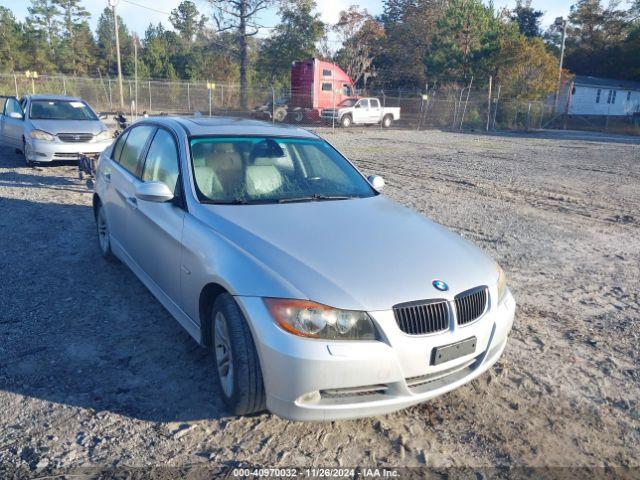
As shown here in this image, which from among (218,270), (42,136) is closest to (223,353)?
(218,270)

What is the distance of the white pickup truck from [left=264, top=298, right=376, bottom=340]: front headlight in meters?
28.7

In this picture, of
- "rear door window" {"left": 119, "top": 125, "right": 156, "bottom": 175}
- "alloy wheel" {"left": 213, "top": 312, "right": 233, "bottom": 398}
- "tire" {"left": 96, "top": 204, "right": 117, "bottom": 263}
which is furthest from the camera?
"tire" {"left": 96, "top": 204, "right": 117, "bottom": 263}

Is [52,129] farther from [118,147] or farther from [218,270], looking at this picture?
[218,270]

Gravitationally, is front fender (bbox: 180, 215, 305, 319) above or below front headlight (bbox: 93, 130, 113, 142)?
below

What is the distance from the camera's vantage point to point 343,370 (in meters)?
2.77

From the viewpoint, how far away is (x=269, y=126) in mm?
5047

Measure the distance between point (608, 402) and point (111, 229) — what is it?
4.47 m

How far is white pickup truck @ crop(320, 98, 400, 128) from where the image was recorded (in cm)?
3166

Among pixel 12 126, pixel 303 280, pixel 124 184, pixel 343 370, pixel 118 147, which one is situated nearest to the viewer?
pixel 343 370

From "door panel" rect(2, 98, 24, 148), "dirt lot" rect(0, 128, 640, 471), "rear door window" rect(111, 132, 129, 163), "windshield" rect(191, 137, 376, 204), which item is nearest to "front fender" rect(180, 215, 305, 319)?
"windshield" rect(191, 137, 376, 204)

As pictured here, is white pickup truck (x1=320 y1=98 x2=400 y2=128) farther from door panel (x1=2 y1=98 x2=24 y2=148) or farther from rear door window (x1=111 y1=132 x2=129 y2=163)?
rear door window (x1=111 y1=132 x2=129 y2=163)

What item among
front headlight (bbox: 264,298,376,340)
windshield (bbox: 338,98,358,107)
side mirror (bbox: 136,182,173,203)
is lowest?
front headlight (bbox: 264,298,376,340)

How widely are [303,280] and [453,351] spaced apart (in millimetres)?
899

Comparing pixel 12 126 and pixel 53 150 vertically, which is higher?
pixel 12 126
